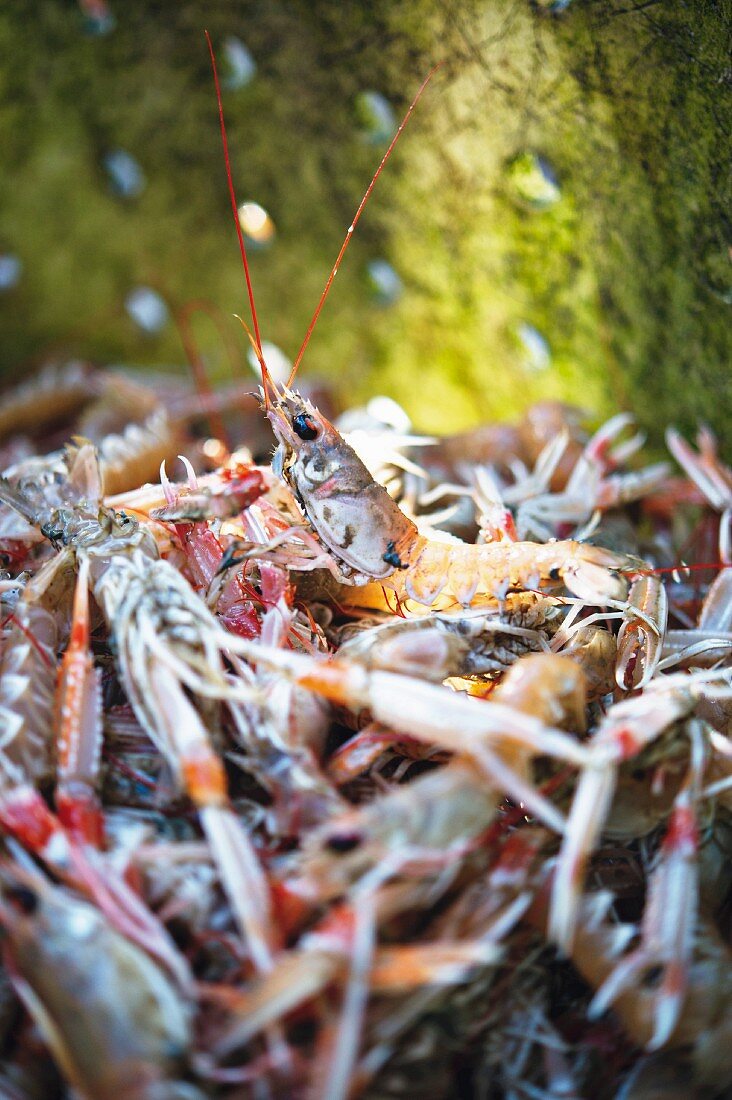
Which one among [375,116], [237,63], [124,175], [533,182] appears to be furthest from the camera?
[124,175]

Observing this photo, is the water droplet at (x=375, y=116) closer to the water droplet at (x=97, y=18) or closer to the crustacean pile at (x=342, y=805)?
the water droplet at (x=97, y=18)

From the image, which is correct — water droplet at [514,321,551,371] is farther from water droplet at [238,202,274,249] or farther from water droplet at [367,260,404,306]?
water droplet at [238,202,274,249]

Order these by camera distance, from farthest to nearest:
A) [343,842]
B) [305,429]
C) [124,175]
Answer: [124,175], [305,429], [343,842]

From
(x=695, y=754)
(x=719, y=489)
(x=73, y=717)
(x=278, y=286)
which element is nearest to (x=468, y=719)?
(x=695, y=754)

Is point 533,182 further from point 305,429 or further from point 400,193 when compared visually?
point 305,429

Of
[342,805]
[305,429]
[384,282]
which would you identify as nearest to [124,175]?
[384,282]

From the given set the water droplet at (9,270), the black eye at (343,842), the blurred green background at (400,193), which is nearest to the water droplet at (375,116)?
the blurred green background at (400,193)
